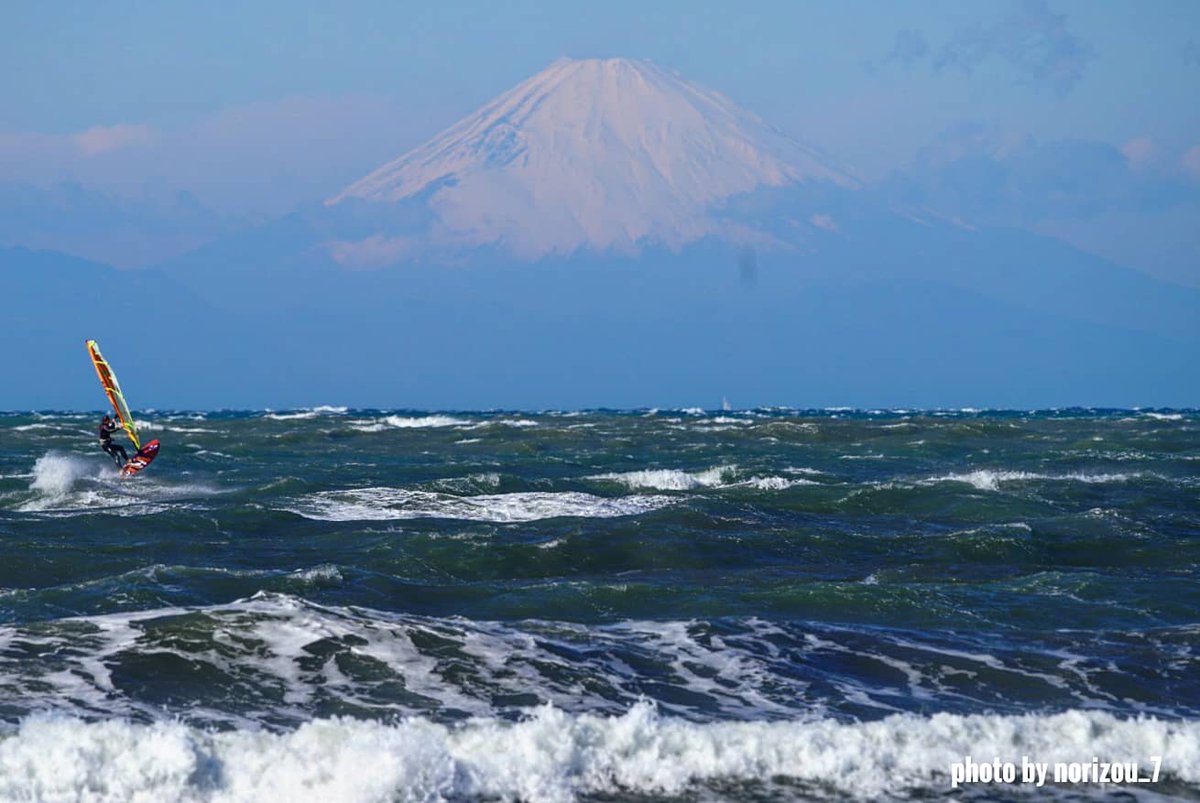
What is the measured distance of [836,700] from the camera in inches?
525

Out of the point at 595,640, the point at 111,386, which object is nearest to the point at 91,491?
the point at 111,386

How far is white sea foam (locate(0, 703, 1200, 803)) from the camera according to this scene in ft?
34.8

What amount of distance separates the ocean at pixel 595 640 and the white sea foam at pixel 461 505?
0.15 meters

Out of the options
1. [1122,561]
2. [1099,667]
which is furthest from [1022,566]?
[1099,667]

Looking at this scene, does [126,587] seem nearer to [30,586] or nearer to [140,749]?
[30,586]

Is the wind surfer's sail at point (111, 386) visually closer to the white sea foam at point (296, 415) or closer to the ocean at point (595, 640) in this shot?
the ocean at point (595, 640)

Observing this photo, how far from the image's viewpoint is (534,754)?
36.8 ft

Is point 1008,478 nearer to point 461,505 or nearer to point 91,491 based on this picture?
point 461,505

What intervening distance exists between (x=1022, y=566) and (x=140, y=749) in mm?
14841

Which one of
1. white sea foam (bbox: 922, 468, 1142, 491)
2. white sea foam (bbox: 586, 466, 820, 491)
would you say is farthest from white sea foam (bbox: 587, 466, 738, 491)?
white sea foam (bbox: 922, 468, 1142, 491)

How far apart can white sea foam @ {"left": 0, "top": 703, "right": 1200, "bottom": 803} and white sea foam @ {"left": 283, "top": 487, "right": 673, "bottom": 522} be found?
51.1ft

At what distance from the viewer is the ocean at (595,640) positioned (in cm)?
1108

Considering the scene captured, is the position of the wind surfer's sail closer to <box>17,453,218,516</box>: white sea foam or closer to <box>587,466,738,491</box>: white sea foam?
<box>17,453,218,516</box>: white sea foam

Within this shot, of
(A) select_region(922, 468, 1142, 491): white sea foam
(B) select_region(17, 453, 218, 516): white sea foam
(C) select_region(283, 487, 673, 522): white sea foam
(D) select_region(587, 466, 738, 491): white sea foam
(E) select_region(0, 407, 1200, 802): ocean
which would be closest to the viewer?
(E) select_region(0, 407, 1200, 802): ocean
